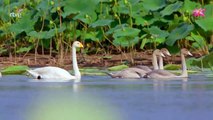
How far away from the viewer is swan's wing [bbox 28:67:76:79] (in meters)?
12.1

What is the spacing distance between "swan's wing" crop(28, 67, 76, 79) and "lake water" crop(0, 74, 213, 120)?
1.05 ft

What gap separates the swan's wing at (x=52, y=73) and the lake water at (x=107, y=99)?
321 millimetres

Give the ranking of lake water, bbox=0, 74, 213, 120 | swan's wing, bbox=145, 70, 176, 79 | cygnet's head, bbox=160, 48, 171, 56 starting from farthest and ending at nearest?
cygnet's head, bbox=160, 48, 171, 56 → swan's wing, bbox=145, 70, 176, 79 → lake water, bbox=0, 74, 213, 120

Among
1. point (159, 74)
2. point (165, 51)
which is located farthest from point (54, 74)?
point (165, 51)

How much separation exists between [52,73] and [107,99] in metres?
3.25

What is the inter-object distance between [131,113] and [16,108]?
1.00 metres

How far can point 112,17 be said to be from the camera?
15016 mm

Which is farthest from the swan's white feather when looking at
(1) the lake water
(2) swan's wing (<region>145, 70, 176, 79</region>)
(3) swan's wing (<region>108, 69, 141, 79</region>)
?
(2) swan's wing (<region>145, 70, 176, 79</region>)

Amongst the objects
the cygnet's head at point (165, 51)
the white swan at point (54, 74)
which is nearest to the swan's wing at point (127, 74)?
the white swan at point (54, 74)

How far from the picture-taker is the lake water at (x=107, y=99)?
7.76 metres

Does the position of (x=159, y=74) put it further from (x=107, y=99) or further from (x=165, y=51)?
(x=107, y=99)

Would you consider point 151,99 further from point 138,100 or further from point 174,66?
point 174,66

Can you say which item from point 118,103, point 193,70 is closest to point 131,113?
point 118,103

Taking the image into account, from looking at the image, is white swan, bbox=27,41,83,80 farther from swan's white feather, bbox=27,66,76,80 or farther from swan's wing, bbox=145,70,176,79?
swan's wing, bbox=145,70,176,79
